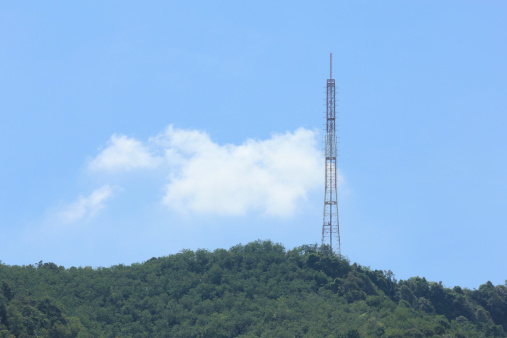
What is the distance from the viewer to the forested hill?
295ft

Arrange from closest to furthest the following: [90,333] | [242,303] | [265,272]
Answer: [90,333], [242,303], [265,272]

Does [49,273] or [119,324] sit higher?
[49,273]

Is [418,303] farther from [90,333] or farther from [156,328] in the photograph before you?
[90,333]

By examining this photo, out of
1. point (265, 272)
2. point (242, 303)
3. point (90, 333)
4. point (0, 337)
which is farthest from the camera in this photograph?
point (265, 272)

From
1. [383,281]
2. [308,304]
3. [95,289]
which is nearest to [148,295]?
[95,289]

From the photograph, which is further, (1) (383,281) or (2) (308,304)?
(1) (383,281)

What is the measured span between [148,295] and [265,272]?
15244 millimetres

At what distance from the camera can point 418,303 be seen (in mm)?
107062

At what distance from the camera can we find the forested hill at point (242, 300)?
3536 inches

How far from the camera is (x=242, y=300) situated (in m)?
101

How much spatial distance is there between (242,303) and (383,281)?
67.6 ft

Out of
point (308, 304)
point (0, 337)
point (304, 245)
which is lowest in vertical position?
point (0, 337)

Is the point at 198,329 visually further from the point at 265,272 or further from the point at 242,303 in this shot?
the point at 265,272

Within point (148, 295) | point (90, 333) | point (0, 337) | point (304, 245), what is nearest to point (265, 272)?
point (304, 245)
